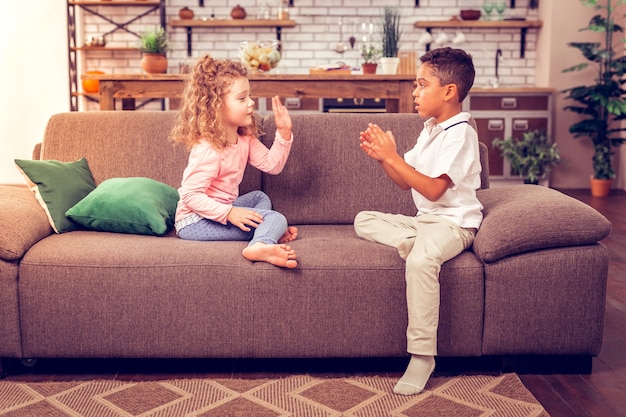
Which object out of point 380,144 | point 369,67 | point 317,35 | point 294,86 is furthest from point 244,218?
point 317,35

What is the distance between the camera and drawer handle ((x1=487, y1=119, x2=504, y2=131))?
6.35 metres

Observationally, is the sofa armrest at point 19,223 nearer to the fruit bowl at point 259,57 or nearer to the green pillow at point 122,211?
the green pillow at point 122,211

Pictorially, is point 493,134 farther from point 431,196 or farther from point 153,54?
point 431,196

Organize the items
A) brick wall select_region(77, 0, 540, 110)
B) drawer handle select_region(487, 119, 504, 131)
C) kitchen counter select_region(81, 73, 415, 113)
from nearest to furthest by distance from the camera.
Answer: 1. kitchen counter select_region(81, 73, 415, 113)
2. drawer handle select_region(487, 119, 504, 131)
3. brick wall select_region(77, 0, 540, 110)

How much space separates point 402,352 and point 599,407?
0.55m

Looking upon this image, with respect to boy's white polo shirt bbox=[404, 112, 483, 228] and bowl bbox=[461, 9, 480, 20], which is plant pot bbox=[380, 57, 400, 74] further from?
bowl bbox=[461, 9, 480, 20]

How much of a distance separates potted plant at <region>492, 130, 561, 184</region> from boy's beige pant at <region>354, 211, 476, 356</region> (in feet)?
13.9

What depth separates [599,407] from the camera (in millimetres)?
1928

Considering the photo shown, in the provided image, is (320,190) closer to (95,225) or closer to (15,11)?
(95,225)

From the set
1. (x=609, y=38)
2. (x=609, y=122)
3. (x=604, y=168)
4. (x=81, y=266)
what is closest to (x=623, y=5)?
(x=609, y=38)

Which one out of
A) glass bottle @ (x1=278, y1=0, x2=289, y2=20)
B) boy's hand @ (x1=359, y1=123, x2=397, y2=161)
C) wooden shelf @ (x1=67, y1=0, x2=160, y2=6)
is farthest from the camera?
glass bottle @ (x1=278, y1=0, x2=289, y2=20)

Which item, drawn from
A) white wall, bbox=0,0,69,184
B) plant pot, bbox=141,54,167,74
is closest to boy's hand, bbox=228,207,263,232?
plant pot, bbox=141,54,167,74

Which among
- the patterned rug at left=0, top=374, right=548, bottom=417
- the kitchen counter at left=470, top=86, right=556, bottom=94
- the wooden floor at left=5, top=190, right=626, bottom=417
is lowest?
the wooden floor at left=5, top=190, right=626, bottom=417

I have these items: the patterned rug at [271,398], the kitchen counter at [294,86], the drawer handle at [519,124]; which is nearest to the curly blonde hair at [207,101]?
the patterned rug at [271,398]
